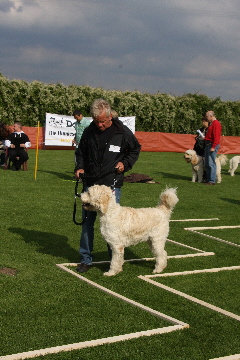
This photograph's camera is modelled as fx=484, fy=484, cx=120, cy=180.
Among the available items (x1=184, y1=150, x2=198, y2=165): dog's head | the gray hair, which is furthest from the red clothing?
the gray hair

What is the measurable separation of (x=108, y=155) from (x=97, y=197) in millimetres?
660

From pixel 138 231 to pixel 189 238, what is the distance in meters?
2.52

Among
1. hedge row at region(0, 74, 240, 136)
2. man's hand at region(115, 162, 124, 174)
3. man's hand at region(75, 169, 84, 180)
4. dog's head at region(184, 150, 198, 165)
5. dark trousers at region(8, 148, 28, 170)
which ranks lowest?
dark trousers at region(8, 148, 28, 170)

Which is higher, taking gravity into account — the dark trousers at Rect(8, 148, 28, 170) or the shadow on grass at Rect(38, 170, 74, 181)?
Answer: the dark trousers at Rect(8, 148, 28, 170)

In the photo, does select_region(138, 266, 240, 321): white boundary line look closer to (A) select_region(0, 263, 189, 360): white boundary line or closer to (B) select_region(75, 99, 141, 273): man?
(A) select_region(0, 263, 189, 360): white boundary line

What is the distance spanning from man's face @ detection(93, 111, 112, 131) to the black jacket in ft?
0.38

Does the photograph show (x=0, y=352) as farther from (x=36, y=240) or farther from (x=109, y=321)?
(x=36, y=240)

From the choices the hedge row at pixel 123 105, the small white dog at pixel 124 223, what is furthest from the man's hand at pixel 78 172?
the hedge row at pixel 123 105

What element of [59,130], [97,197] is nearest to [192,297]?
[97,197]

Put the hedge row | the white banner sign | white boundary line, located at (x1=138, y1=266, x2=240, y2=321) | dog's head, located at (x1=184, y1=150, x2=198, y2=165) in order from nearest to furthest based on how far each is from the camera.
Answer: white boundary line, located at (x1=138, y1=266, x2=240, y2=321), dog's head, located at (x1=184, y1=150, x2=198, y2=165), the white banner sign, the hedge row

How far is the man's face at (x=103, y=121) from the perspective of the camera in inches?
241

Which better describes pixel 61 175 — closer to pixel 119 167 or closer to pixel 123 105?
pixel 119 167

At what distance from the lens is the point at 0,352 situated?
4.02m

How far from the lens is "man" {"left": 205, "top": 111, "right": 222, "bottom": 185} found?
15570mm
